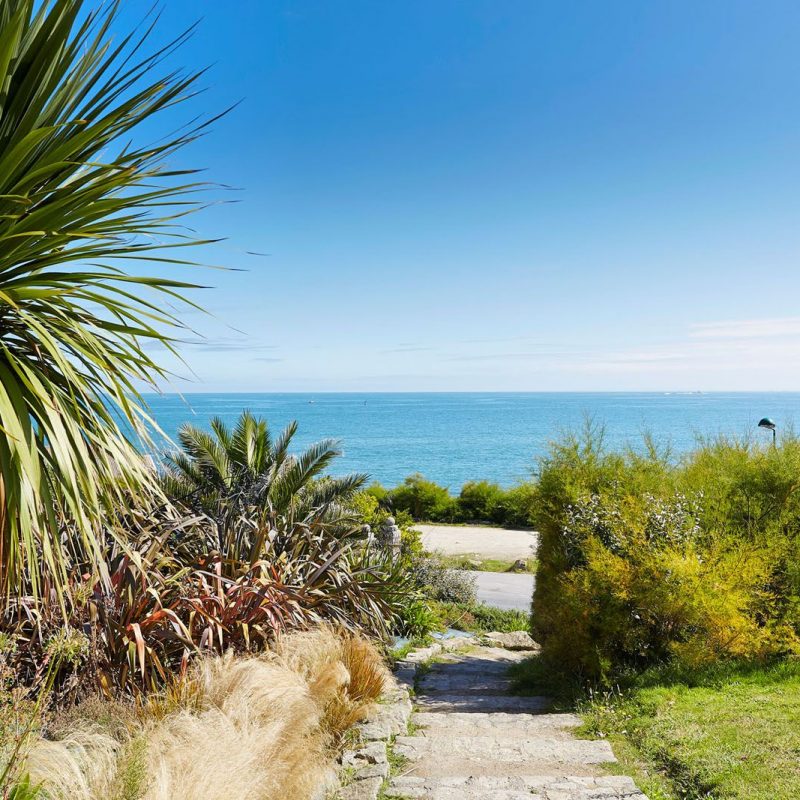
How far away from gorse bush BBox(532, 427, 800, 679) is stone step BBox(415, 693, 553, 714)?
671mm

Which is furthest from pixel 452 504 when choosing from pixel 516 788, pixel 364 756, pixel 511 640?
pixel 516 788

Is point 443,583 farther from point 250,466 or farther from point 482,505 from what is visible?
point 482,505

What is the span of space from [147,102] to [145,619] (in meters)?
3.42

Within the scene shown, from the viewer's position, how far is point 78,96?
9.82 ft

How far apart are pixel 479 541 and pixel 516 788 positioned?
18843 mm

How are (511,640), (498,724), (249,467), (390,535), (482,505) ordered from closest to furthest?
(498,724) < (249,467) < (511,640) < (390,535) < (482,505)

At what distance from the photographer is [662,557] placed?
6340 millimetres

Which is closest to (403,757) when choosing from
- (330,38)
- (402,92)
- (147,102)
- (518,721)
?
(518,721)

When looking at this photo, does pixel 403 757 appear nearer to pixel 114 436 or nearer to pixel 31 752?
pixel 31 752

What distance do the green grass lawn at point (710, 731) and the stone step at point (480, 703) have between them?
0.71 metres

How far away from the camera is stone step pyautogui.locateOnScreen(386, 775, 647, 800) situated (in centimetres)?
363

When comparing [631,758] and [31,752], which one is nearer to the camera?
[31,752]

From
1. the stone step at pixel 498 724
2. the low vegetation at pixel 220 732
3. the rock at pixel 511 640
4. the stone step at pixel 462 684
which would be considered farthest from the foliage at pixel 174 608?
the rock at pixel 511 640

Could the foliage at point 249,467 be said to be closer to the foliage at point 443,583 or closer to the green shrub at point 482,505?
the foliage at point 443,583
